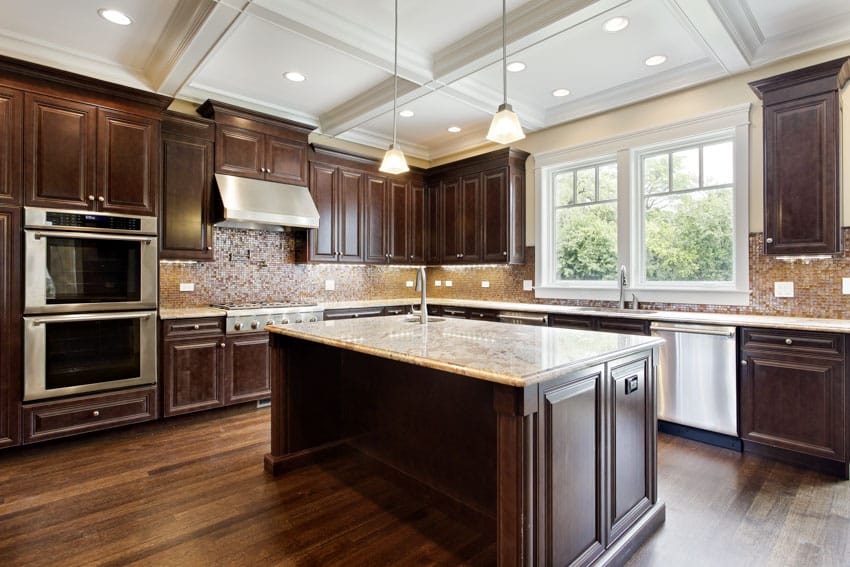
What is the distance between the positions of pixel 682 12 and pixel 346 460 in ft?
11.7

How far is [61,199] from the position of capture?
3.30 metres

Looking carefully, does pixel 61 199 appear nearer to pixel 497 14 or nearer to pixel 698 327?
pixel 497 14

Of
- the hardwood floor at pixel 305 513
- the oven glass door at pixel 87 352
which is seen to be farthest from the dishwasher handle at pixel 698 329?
the oven glass door at pixel 87 352

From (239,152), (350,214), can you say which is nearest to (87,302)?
(239,152)

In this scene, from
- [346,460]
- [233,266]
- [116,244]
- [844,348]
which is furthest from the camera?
[233,266]

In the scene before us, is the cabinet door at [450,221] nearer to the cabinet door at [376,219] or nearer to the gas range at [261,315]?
the cabinet door at [376,219]

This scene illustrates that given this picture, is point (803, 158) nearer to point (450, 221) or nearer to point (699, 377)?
point (699, 377)

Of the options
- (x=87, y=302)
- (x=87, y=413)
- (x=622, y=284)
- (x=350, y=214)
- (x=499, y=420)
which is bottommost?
(x=87, y=413)

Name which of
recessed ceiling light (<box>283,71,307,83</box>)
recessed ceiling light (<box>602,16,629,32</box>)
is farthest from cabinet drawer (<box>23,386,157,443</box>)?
recessed ceiling light (<box>602,16,629,32</box>)

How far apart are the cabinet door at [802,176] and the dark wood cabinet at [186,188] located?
454 cm

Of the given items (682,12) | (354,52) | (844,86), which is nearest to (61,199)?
(354,52)

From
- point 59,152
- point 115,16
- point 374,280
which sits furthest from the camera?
point 374,280

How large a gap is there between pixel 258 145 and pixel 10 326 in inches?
96.6

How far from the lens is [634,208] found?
14.4 feet
